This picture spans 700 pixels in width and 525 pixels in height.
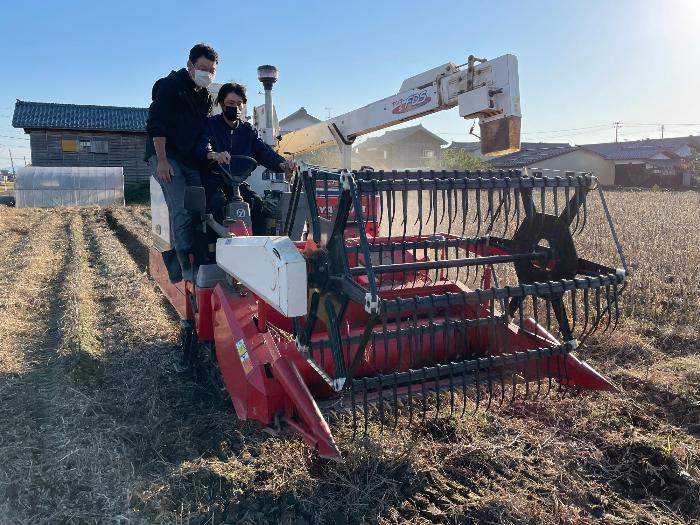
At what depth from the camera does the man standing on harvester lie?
4.00 m

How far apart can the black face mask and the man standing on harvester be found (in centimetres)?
16

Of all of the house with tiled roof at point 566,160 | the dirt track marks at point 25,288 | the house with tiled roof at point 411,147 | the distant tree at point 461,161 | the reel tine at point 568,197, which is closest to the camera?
the reel tine at point 568,197

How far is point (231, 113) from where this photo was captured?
446 cm

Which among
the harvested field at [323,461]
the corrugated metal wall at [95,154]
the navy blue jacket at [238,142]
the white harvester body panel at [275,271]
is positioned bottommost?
the harvested field at [323,461]

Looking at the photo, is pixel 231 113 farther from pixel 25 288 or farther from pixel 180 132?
pixel 25 288

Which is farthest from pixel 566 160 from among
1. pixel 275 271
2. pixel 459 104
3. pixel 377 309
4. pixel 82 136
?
pixel 377 309

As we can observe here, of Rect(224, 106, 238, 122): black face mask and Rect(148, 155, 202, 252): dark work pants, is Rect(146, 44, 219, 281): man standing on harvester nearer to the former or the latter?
Rect(148, 155, 202, 252): dark work pants

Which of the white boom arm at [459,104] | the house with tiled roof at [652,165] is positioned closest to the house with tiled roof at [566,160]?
the house with tiled roof at [652,165]

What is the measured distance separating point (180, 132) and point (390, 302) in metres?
2.54

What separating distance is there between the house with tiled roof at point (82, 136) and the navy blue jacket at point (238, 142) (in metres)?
25.2

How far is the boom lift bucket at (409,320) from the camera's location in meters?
2.67

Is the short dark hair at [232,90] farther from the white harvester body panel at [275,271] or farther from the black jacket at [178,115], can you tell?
the white harvester body panel at [275,271]

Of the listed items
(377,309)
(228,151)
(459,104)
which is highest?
(459,104)

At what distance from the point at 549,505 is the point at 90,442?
2.58 metres
